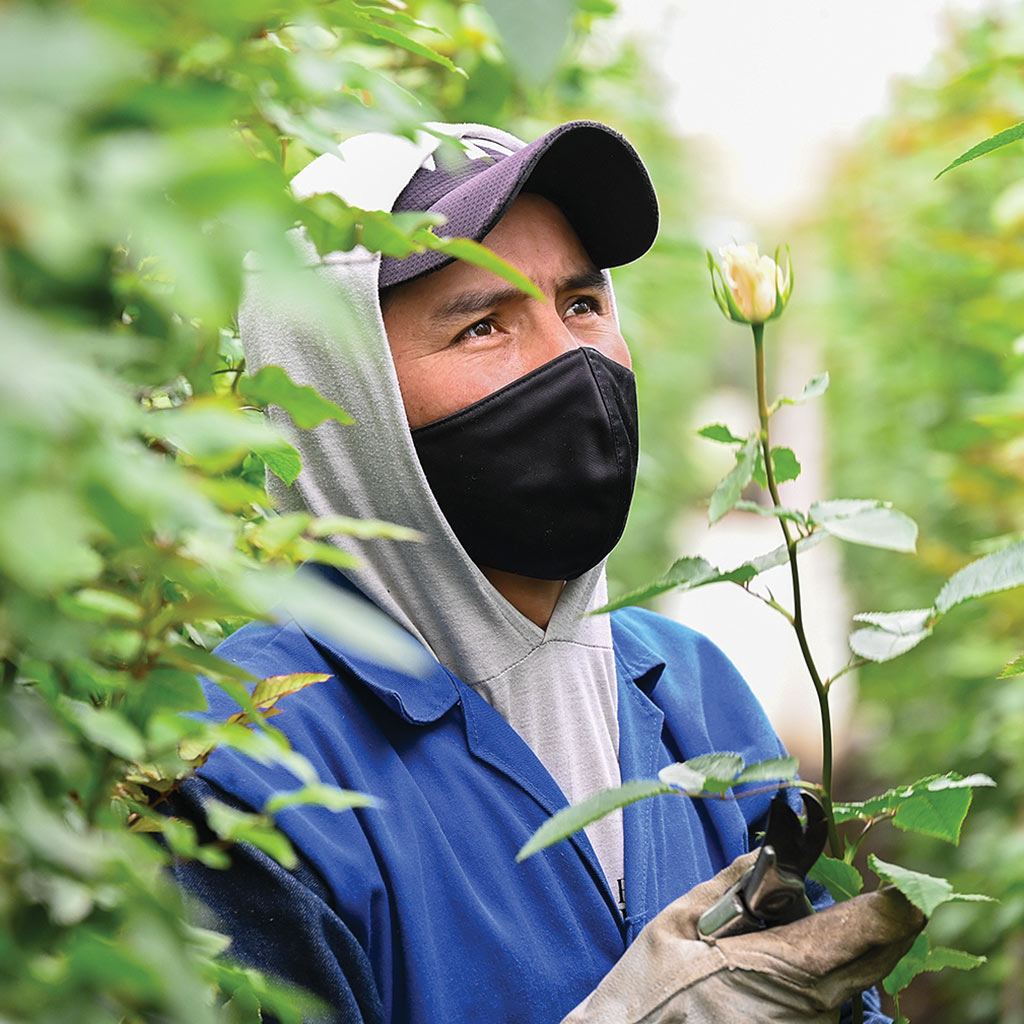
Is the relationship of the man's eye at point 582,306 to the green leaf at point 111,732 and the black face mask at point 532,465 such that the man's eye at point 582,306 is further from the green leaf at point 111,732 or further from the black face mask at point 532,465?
the green leaf at point 111,732

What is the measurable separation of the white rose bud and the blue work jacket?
2.31 ft

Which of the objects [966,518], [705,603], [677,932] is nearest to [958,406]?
[966,518]

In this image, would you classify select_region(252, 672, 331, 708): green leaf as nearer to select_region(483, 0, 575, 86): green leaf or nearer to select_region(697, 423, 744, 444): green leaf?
select_region(697, 423, 744, 444): green leaf

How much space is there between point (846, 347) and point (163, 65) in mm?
8481

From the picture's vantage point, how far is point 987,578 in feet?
3.47

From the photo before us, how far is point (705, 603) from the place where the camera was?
44.3 feet

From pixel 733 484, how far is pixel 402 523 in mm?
716

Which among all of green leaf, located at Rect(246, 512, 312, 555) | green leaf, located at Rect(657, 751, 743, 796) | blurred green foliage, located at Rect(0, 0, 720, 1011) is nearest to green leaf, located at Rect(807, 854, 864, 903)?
green leaf, located at Rect(657, 751, 743, 796)

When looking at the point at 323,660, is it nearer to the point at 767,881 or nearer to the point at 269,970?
the point at 269,970

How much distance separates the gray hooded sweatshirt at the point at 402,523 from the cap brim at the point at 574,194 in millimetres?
83

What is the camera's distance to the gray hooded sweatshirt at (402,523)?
1655 mm

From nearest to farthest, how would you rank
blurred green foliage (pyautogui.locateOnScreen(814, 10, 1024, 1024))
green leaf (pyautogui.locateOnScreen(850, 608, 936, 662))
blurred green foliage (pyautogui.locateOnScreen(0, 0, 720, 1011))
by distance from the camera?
blurred green foliage (pyautogui.locateOnScreen(0, 0, 720, 1011)), green leaf (pyautogui.locateOnScreen(850, 608, 936, 662)), blurred green foliage (pyautogui.locateOnScreen(814, 10, 1024, 1024))

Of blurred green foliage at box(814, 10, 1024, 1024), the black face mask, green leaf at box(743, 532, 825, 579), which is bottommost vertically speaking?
blurred green foliage at box(814, 10, 1024, 1024)

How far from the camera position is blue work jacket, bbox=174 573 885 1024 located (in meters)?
1.32
